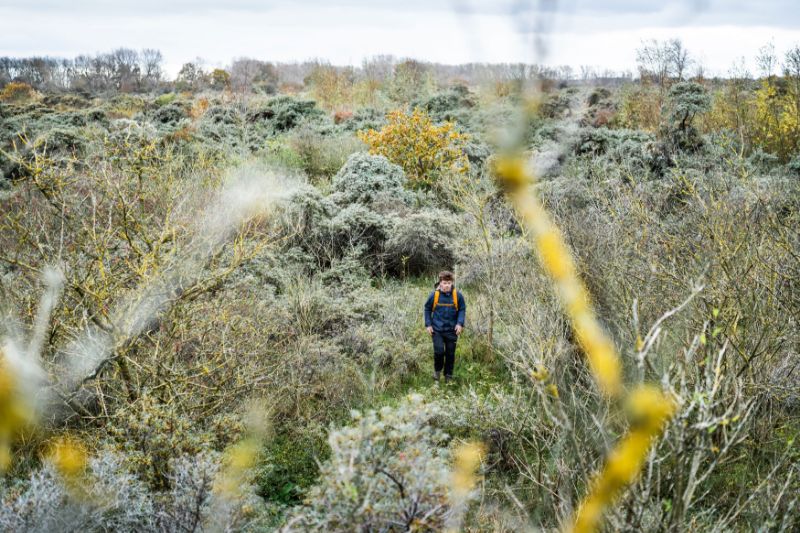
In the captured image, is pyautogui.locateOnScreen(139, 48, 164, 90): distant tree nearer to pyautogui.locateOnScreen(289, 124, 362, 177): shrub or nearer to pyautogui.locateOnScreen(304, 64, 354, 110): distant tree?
pyautogui.locateOnScreen(304, 64, 354, 110): distant tree

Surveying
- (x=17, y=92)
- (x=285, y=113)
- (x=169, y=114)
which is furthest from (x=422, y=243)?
(x=17, y=92)

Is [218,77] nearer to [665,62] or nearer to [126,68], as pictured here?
[126,68]

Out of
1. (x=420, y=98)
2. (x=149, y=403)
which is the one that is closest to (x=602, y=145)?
(x=420, y=98)

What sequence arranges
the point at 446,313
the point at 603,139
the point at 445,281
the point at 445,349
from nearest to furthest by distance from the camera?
the point at 445,281 → the point at 446,313 → the point at 445,349 → the point at 603,139

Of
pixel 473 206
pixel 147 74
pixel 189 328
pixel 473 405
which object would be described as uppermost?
pixel 147 74

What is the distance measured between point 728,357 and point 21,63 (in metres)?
49.9

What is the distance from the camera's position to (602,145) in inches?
595

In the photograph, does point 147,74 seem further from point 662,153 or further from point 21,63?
point 662,153

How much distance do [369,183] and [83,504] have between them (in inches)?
393

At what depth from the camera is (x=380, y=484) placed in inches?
97.1

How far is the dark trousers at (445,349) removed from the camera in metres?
7.04

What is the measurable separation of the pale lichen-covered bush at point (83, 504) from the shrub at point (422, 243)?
7.27 m

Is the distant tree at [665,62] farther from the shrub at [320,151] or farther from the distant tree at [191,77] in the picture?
the distant tree at [191,77]

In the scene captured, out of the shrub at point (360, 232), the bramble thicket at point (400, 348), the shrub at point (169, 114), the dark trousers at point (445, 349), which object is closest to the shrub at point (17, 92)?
the shrub at point (169, 114)
